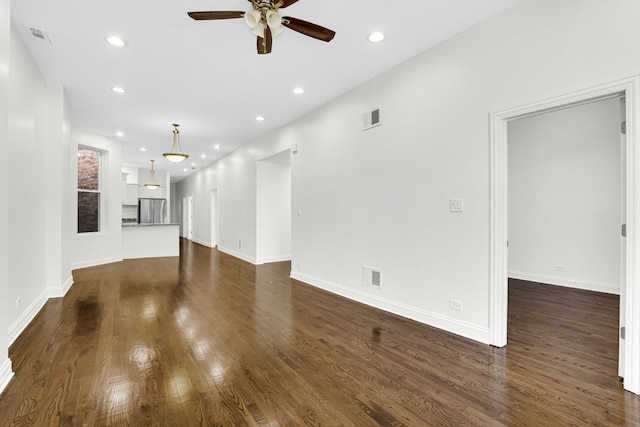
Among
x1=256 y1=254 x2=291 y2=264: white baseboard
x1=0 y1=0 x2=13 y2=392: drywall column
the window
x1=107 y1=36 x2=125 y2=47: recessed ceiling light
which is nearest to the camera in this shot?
x1=0 y1=0 x2=13 y2=392: drywall column

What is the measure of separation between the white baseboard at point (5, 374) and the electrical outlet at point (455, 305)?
3.69 m

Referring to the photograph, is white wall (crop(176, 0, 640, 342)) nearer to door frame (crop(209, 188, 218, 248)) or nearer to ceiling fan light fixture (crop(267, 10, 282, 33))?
ceiling fan light fixture (crop(267, 10, 282, 33))

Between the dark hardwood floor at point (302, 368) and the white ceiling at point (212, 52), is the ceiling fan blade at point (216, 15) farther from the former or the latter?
the dark hardwood floor at point (302, 368)

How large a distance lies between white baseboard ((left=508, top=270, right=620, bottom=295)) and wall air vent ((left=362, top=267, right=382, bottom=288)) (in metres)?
3.20

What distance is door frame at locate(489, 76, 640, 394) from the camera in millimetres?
2070

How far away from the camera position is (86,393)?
209 centimetres

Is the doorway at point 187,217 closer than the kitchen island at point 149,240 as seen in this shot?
No

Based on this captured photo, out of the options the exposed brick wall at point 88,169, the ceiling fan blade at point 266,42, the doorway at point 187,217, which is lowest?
the doorway at point 187,217

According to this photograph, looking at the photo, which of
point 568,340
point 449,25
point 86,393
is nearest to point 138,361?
point 86,393

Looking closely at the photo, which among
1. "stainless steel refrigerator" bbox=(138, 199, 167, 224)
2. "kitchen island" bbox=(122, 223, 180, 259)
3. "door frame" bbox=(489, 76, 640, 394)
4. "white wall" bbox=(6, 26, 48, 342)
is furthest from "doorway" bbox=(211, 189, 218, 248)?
"door frame" bbox=(489, 76, 640, 394)

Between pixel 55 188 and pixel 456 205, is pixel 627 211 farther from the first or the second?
pixel 55 188

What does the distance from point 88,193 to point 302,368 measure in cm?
722

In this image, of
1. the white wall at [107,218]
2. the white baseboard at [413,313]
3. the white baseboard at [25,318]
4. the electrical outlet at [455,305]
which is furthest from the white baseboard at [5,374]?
the white wall at [107,218]

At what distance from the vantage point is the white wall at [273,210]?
7.39 m
